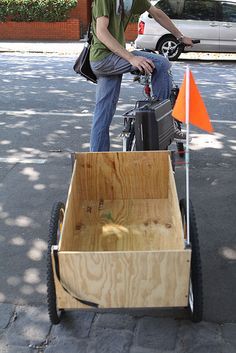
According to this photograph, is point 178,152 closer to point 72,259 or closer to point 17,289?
point 17,289

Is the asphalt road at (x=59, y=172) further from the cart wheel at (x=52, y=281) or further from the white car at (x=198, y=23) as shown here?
the white car at (x=198, y=23)

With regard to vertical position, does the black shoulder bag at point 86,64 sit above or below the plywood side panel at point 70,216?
above

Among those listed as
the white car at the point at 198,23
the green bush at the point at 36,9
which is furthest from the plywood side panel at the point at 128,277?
the green bush at the point at 36,9

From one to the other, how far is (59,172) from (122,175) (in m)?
1.75

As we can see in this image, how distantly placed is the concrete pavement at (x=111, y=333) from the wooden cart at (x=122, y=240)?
108 millimetres

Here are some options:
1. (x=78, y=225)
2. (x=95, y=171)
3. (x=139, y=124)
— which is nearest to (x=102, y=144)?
(x=139, y=124)

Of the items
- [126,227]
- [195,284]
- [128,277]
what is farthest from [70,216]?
[195,284]

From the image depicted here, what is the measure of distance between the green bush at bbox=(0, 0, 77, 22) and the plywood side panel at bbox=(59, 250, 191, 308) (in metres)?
18.3

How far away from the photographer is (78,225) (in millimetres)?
3469

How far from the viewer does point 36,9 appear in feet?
63.8

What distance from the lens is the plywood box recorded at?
2.53 meters

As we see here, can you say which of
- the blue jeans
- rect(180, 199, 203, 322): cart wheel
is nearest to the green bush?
the blue jeans

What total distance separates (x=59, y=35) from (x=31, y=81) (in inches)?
389

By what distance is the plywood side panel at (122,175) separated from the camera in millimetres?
3613
